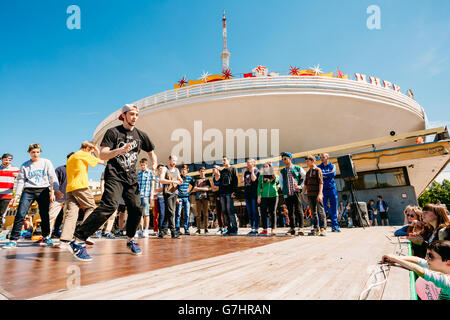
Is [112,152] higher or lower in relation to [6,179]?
higher

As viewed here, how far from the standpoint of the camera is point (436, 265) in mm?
1742

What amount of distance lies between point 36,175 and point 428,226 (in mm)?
5962

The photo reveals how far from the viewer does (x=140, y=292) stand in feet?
4.15

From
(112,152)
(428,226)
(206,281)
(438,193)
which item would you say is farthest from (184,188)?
(438,193)

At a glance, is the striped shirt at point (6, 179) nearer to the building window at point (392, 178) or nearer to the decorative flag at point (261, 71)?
the building window at point (392, 178)

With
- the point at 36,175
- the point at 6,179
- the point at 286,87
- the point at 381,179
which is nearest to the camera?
the point at 36,175

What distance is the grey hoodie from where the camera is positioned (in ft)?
13.5

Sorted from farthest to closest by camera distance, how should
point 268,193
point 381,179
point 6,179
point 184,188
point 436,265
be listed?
point 381,179, point 184,188, point 268,193, point 6,179, point 436,265

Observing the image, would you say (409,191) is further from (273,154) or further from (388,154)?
(273,154)

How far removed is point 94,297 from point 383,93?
67.6ft

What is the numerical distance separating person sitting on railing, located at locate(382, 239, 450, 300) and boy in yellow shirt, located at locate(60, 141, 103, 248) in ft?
12.2

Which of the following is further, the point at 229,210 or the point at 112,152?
the point at 229,210

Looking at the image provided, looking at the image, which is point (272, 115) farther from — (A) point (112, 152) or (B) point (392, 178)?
(A) point (112, 152)

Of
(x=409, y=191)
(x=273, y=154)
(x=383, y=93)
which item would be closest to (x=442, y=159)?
(x=409, y=191)
